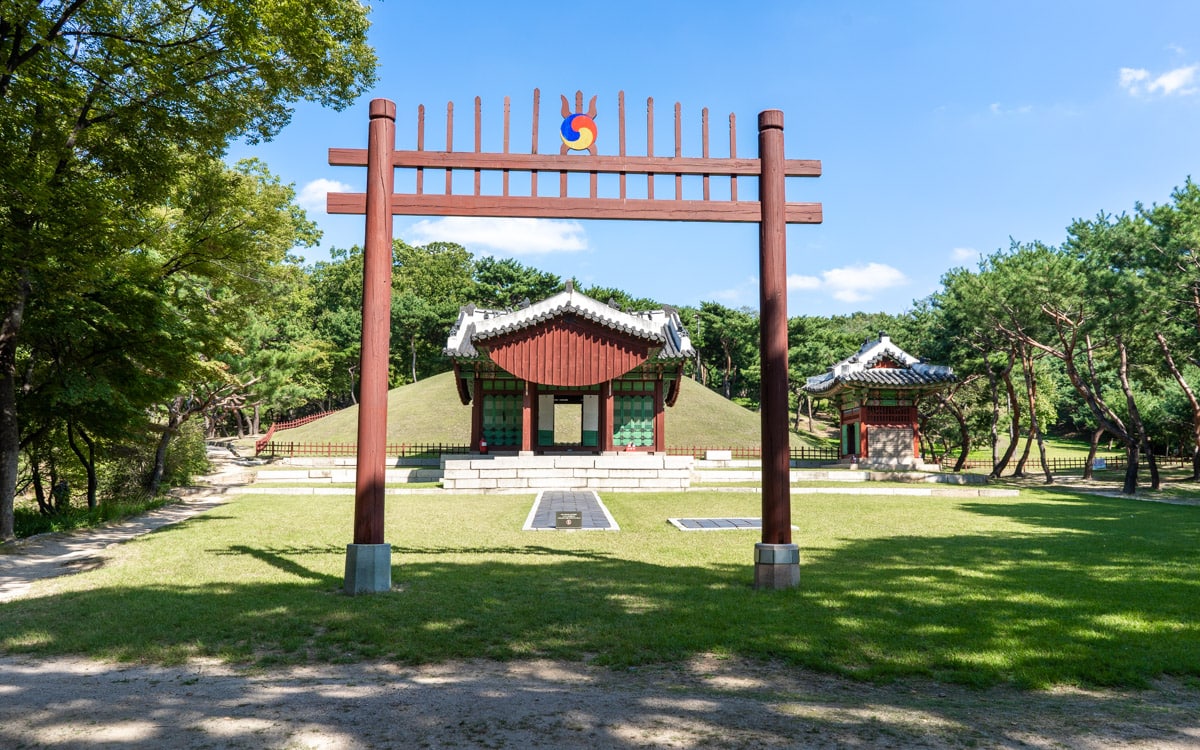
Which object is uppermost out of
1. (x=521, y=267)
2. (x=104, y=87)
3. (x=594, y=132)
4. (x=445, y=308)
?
(x=521, y=267)

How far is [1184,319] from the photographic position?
2192 cm

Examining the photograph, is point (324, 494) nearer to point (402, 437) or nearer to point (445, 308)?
point (402, 437)

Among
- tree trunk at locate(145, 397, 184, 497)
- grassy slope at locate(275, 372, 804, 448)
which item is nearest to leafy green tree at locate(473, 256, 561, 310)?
grassy slope at locate(275, 372, 804, 448)

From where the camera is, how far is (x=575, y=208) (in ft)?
22.9

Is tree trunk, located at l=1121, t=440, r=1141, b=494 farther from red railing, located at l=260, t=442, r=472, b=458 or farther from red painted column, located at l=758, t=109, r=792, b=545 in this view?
red railing, located at l=260, t=442, r=472, b=458

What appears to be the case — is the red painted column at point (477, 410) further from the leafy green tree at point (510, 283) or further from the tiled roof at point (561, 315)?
the leafy green tree at point (510, 283)

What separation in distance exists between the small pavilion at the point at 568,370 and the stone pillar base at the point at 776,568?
14.6 metres

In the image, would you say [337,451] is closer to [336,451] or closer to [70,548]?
[336,451]

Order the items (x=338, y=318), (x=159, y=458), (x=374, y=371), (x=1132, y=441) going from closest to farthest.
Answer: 1. (x=374, y=371)
2. (x=159, y=458)
3. (x=1132, y=441)
4. (x=338, y=318)

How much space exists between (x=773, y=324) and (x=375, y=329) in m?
3.88

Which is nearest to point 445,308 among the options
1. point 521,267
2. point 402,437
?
point 521,267

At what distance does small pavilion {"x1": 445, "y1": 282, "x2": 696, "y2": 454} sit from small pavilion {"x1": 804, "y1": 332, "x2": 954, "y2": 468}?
8.06 m

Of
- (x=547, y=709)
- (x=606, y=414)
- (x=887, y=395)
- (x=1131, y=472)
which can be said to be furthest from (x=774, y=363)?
(x=887, y=395)

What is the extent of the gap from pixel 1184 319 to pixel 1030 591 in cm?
2120
